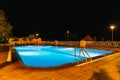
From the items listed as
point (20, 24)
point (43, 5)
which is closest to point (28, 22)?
point (20, 24)

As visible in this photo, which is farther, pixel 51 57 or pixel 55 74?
pixel 51 57

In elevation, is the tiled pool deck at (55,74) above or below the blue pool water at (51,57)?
above

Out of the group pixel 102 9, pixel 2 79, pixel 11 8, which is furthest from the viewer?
pixel 102 9

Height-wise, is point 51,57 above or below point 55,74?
below

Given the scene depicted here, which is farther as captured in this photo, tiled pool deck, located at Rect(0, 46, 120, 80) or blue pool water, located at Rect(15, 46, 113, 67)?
blue pool water, located at Rect(15, 46, 113, 67)

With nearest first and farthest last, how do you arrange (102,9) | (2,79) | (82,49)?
(2,79) < (82,49) < (102,9)

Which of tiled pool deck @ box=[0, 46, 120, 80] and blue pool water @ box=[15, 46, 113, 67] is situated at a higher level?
tiled pool deck @ box=[0, 46, 120, 80]

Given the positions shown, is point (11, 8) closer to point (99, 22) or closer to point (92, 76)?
point (99, 22)

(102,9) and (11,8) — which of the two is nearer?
(11,8)

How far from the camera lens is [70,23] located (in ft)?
182

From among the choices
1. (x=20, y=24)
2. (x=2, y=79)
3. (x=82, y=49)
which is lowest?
(x=2, y=79)

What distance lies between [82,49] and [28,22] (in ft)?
167

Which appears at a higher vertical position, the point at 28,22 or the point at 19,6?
the point at 19,6

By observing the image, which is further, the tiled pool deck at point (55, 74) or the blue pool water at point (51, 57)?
the blue pool water at point (51, 57)
